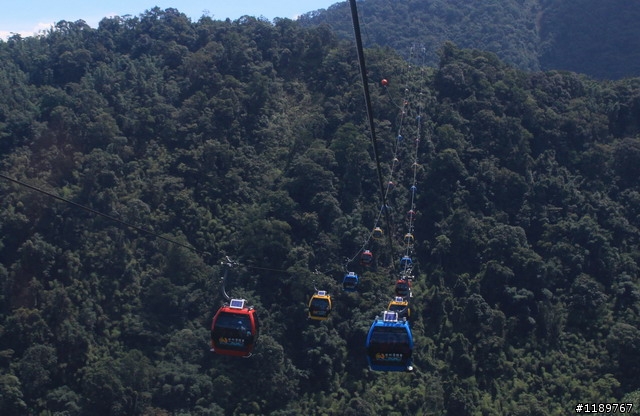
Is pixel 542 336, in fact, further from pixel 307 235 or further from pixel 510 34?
pixel 510 34

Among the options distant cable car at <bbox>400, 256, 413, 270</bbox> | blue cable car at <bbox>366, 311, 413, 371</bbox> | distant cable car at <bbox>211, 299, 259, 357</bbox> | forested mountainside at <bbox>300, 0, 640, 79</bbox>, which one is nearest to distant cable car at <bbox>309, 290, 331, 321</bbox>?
distant cable car at <bbox>400, 256, 413, 270</bbox>

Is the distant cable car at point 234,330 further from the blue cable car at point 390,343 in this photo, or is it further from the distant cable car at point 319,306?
the distant cable car at point 319,306

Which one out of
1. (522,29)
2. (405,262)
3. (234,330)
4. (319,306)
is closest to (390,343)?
(234,330)

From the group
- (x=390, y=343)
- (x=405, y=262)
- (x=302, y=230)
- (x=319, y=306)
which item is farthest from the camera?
(x=302, y=230)

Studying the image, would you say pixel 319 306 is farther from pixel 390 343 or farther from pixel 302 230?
pixel 302 230

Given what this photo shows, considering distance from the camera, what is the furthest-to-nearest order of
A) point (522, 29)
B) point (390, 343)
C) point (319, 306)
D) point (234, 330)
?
1. point (522, 29)
2. point (319, 306)
3. point (234, 330)
4. point (390, 343)

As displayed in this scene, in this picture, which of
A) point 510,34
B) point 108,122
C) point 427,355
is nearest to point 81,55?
point 108,122

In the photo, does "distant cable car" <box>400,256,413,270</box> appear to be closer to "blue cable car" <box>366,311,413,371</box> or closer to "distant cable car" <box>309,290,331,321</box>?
"distant cable car" <box>309,290,331,321</box>
